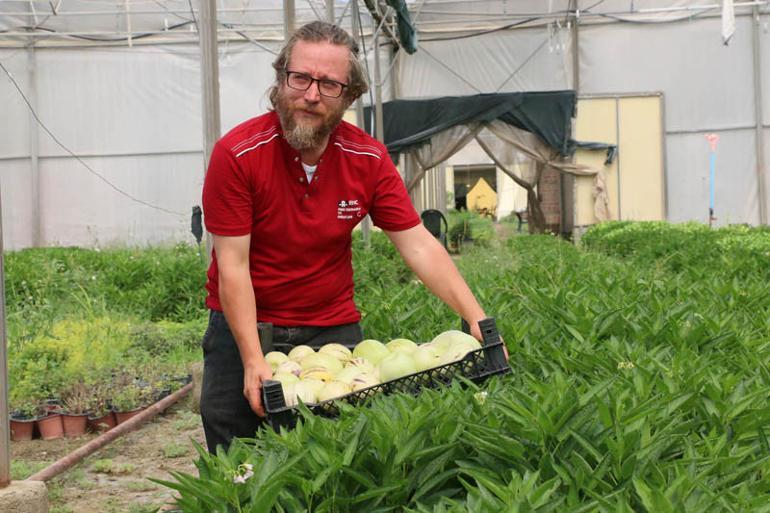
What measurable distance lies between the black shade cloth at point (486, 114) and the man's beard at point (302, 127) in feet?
58.6

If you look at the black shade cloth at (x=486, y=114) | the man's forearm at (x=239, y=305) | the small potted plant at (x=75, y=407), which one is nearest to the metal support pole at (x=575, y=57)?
the black shade cloth at (x=486, y=114)

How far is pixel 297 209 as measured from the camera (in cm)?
309

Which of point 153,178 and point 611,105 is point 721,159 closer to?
point 611,105

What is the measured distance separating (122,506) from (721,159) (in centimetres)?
2047

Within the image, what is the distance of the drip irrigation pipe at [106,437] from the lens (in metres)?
4.85

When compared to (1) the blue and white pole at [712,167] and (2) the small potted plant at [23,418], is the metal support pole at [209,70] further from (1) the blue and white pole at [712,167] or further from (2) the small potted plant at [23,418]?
(1) the blue and white pole at [712,167]

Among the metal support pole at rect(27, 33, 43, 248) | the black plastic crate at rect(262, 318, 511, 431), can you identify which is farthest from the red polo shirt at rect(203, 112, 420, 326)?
the metal support pole at rect(27, 33, 43, 248)

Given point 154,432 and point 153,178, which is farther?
point 153,178

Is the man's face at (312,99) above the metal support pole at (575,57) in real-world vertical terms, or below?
below

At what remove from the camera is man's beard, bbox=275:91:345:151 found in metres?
2.91

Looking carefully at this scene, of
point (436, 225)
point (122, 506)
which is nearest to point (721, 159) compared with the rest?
point (436, 225)

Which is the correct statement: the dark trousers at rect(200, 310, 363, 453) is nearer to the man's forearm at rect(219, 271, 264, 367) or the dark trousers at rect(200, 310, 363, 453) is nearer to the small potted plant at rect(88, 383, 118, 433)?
the man's forearm at rect(219, 271, 264, 367)

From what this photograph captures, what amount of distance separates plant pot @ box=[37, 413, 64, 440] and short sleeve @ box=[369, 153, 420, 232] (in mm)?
3823

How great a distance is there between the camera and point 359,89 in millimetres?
3016
